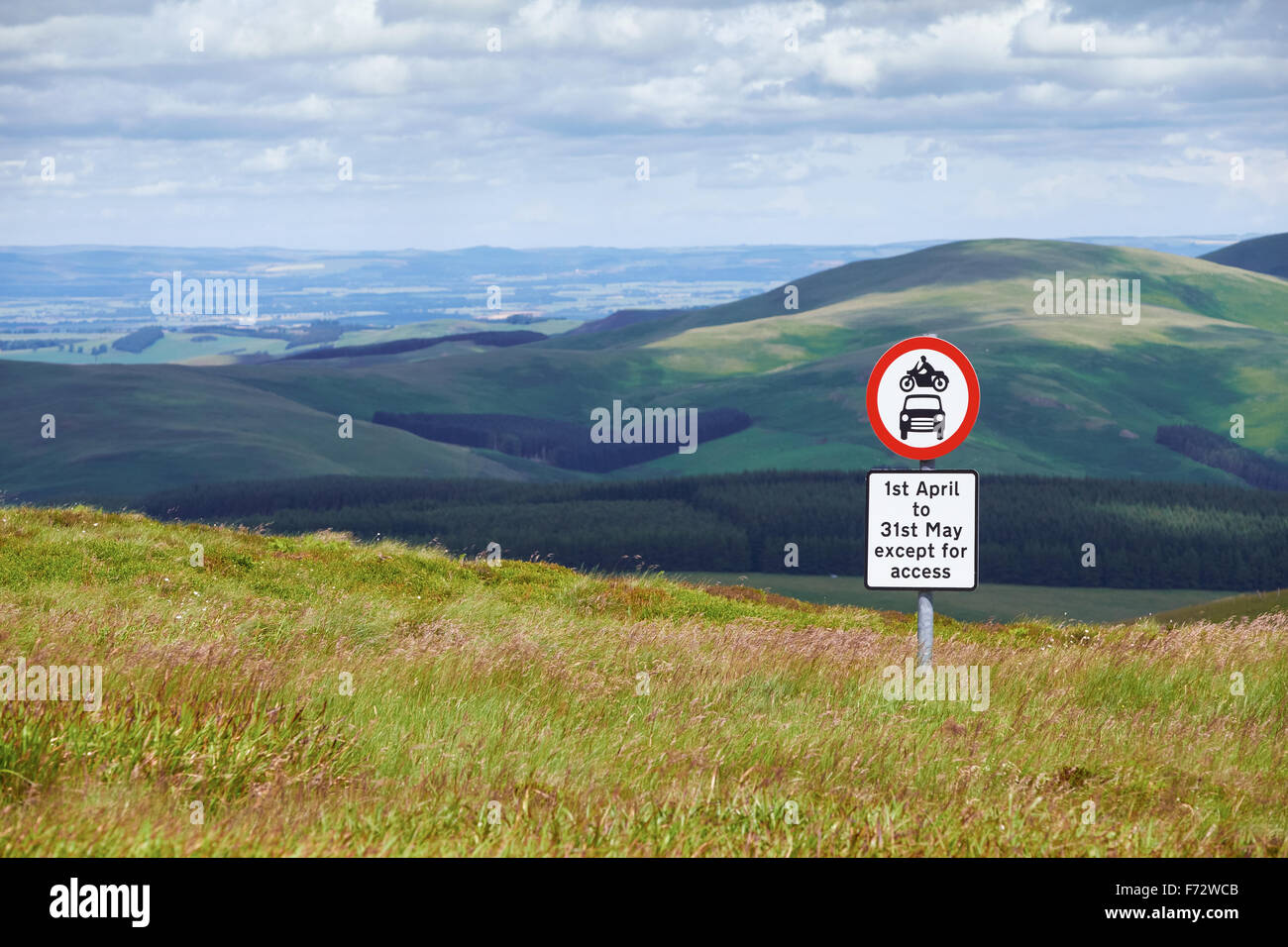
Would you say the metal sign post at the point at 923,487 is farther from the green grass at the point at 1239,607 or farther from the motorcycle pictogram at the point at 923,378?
the green grass at the point at 1239,607

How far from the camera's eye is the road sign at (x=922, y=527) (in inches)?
451

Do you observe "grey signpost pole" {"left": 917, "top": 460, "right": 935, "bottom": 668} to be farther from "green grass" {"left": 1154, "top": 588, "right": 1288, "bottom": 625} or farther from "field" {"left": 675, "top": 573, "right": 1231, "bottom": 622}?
"field" {"left": 675, "top": 573, "right": 1231, "bottom": 622}

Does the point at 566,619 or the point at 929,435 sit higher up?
the point at 929,435

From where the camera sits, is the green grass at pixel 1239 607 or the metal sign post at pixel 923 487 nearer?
the metal sign post at pixel 923 487

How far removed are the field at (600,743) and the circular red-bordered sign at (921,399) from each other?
230 cm

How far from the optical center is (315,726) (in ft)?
24.0

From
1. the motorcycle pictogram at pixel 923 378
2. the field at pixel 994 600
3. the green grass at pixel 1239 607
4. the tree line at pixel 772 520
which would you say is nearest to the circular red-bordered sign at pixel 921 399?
the motorcycle pictogram at pixel 923 378

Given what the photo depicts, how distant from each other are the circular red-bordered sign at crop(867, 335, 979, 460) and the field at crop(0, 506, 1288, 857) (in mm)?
2299

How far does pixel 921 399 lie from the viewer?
11.6 metres

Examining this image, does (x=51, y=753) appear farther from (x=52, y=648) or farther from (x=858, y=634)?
(x=858, y=634)

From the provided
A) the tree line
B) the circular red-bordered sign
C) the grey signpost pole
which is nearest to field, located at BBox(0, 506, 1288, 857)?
the grey signpost pole

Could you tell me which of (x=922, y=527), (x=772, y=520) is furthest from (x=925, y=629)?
(x=772, y=520)
